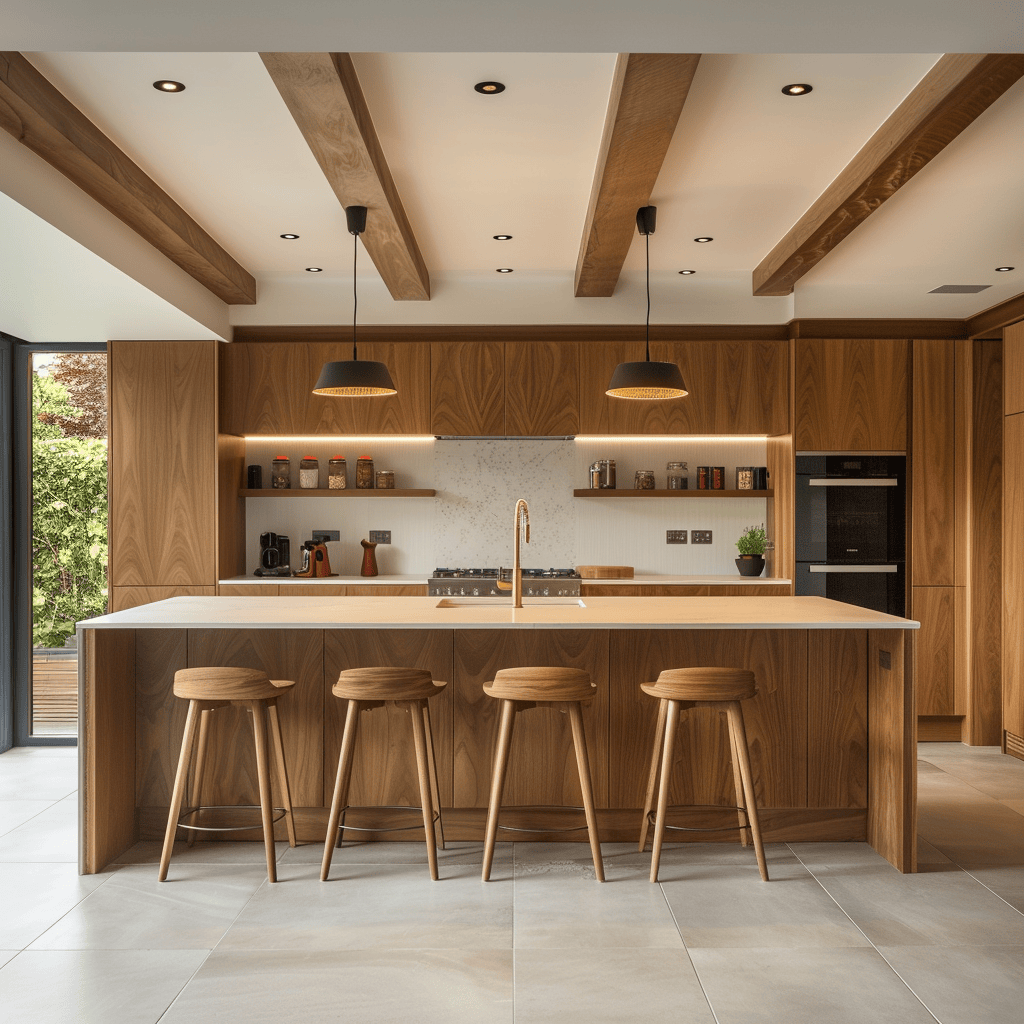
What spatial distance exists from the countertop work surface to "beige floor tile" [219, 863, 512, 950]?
895 mm

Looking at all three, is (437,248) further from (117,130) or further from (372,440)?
(117,130)

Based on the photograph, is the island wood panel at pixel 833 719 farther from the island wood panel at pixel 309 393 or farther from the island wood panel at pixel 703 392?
the island wood panel at pixel 309 393

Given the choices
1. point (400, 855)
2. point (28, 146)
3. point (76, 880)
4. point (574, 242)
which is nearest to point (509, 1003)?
point (400, 855)

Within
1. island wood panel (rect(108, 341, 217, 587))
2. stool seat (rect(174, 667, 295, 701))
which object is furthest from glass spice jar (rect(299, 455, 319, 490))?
stool seat (rect(174, 667, 295, 701))

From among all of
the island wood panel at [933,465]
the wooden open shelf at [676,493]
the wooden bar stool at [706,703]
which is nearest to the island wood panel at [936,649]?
the island wood panel at [933,465]

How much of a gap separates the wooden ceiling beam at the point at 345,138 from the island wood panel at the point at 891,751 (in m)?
2.69

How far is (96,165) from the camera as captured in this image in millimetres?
3256

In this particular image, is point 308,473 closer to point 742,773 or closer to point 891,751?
point 742,773

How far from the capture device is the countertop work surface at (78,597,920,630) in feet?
10.3

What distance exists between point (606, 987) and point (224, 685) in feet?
5.33

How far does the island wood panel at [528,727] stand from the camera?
348 cm

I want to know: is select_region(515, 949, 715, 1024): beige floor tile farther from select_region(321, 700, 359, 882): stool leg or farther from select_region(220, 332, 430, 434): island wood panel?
select_region(220, 332, 430, 434): island wood panel

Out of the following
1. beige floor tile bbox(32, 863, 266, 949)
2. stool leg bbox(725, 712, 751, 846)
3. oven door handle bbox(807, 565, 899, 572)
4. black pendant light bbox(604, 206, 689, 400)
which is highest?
black pendant light bbox(604, 206, 689, 400)

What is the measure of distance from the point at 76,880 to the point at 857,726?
2997mm
